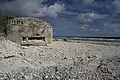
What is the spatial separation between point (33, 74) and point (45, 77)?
65 centimetres

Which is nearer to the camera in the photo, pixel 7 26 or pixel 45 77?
pixel 45 77

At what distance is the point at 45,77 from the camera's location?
26.2 feet

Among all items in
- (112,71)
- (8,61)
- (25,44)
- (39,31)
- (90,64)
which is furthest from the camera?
(39,31)

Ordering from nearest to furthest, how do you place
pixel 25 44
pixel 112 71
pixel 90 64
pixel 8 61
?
pixel 112 71 < pixel 90 64 < pixel 8 61 < pixel 25 44

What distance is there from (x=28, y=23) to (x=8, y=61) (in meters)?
6.91

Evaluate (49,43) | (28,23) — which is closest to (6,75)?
(28,23)

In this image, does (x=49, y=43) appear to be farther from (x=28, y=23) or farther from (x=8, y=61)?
(x=8, y=61)

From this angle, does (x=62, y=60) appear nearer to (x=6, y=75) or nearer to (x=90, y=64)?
(x=90, y=64)

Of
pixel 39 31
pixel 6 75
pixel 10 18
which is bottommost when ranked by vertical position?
pixel 6 75

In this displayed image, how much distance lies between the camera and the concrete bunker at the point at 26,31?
54.7ft

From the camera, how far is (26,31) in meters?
16.9

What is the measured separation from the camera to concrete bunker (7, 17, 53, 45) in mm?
16666

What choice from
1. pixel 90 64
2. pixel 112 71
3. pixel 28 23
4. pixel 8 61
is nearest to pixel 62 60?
pixel 90 64

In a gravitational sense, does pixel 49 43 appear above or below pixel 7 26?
below
